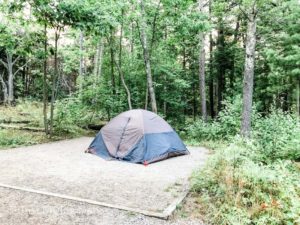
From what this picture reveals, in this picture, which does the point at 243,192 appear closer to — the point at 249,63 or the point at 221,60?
the point at 249,63

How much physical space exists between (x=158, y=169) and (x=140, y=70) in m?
9.07

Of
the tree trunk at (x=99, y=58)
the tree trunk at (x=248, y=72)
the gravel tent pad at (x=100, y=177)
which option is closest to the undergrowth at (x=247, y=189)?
the gravel tent pad at (x=100, y=177)

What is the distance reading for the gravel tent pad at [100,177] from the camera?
550 centimetres

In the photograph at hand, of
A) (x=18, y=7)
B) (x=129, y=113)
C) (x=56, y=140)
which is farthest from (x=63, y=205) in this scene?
(x=56, y=140)

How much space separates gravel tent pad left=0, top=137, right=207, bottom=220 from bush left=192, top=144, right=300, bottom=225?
22.9 inches

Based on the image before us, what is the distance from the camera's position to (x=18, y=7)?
6.01 m

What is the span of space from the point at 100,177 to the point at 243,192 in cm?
325

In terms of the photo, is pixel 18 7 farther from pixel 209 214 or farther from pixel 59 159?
pixel 209 214

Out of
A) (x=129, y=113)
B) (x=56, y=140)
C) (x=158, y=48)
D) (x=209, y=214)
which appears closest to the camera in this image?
(x=209, y=214)

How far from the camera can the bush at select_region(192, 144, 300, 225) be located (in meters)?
4.63

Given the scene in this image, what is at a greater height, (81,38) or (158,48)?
(81,38)

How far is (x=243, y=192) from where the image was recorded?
511cm

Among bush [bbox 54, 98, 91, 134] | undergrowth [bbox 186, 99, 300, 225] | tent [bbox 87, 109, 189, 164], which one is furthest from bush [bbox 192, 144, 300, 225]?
bush [bbox 54, 98, 91, 134]

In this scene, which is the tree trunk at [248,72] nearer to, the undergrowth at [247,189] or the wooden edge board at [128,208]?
the undergrowth at [247,189]
